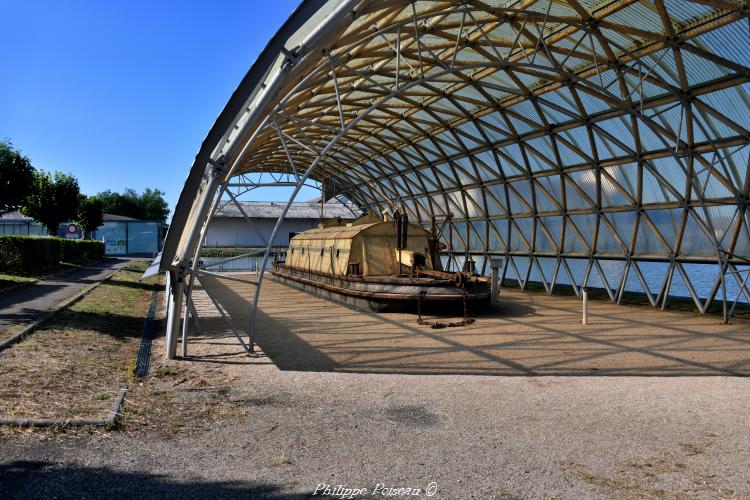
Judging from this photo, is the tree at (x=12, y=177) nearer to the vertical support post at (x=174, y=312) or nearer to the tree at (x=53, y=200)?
the tree at (x=53, y=200)

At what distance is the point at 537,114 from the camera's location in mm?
22359

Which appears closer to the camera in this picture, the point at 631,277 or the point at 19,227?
the point at 631,277

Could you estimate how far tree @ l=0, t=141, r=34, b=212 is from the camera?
25531mm

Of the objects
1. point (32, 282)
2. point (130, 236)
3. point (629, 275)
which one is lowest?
point (32, 282)

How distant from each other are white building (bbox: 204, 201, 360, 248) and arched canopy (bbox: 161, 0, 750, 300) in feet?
89.4

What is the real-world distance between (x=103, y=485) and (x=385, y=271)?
16.5m

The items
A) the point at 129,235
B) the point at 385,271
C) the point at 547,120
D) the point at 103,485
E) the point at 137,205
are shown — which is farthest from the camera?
the point at 137,205

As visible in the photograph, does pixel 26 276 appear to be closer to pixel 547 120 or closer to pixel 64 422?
pixel 64 422

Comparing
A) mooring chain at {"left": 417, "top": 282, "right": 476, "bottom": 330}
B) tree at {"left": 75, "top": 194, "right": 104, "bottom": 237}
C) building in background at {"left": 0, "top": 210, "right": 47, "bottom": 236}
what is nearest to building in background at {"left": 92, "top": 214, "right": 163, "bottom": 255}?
building in background at {"left": 0, "top": 210, "right": 47, "bottom": 236}

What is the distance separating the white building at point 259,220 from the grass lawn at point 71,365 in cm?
4264

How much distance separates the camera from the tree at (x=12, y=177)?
25.5 m

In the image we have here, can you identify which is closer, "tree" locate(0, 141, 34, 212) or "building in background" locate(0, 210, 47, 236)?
"tree" locate(0, 141, 34, 212)

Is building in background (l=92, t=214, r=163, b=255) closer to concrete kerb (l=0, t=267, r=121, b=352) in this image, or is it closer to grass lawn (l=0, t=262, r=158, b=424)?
concrete kerb (l=0, t=267, r=121, b=352)

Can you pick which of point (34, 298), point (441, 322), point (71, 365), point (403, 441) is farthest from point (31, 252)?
point (403, 441)
